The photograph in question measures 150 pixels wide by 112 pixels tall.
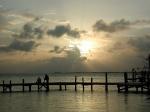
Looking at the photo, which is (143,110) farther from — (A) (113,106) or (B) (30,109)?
(B) (30,109)

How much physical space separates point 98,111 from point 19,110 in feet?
23.0

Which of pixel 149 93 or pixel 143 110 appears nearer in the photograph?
pixel 143 110

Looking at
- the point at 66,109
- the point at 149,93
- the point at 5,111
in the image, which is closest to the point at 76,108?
the point at 66,109

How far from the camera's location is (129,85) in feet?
168

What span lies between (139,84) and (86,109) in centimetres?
1784

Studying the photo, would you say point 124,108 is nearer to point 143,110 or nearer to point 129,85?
point 143,110

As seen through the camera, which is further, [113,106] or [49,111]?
[113,106]

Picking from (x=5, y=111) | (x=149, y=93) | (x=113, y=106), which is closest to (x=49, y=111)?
(x=5, y=111)

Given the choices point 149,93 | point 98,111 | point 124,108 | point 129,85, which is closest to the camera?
point 98,111

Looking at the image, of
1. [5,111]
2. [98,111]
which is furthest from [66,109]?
[5,111]

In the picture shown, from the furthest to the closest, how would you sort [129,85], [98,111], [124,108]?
[129,85], [124,108], [98,111]

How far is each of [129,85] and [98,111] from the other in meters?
20.3

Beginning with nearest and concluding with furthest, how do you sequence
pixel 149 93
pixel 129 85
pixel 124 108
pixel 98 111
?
pixel 98 111, pixel 124 108, pixel 149 93, pixel 129 85

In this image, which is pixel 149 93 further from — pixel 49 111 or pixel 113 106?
pixel 49 111
